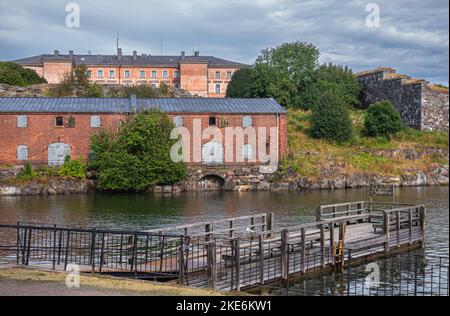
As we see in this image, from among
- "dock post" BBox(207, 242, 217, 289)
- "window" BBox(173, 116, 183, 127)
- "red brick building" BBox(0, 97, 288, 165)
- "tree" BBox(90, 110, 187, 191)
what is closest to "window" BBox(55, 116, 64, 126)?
"red brick building" BBox(0, 97, 288, 165)

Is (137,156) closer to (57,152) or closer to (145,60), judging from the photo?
(57,152)

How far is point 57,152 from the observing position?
169 ft

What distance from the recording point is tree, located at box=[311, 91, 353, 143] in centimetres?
5712

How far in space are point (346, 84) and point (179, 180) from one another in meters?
30.1

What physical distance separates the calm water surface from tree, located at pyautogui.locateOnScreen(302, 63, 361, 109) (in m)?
21.3

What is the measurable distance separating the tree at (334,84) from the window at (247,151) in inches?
667

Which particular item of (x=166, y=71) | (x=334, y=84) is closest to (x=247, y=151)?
(x=334, y=84)

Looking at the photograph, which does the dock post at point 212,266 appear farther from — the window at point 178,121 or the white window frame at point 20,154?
the white window frame at point 20,154

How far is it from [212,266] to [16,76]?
214 feet

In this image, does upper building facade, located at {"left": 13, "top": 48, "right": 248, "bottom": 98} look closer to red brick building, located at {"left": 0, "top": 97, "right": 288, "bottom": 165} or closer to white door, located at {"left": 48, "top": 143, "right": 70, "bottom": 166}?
red brick building, located at {"left": 0, "top": 97, "right": 288, "bottom": 165}

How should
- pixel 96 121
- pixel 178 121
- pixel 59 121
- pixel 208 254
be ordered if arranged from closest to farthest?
pixel 208 254, pixel 59 121, pixel 96 121, pixel 178 121

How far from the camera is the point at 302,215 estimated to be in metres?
32.6
